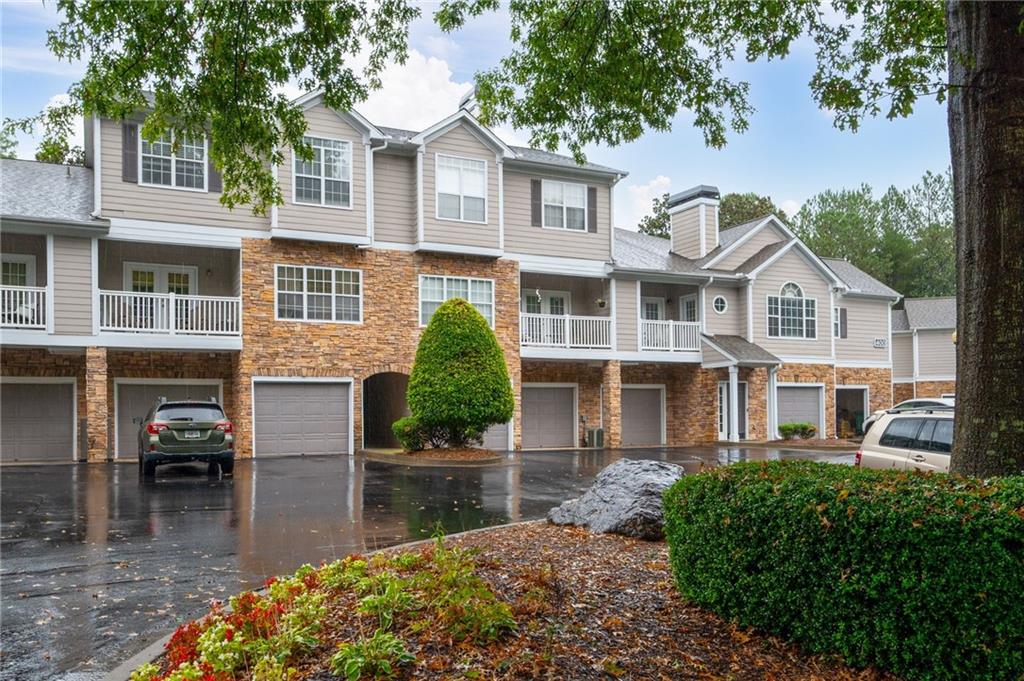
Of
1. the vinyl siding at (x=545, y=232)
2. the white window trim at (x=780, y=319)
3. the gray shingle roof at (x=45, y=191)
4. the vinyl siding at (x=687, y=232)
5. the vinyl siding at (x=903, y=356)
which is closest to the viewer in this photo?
the gray shingle roof at (x=45, y=191)

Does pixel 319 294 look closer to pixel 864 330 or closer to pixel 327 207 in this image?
pixel 327 207

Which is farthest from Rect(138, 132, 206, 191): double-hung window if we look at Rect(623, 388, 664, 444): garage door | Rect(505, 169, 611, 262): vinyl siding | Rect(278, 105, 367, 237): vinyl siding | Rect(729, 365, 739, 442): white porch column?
Rect(729, 365, 739, 442): white porch column

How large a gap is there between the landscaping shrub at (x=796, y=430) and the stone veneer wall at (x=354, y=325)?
33.4ft

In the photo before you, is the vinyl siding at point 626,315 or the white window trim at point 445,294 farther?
the vinyl siding at point 626,315

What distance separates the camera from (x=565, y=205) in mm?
24891

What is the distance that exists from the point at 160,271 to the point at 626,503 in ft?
58.2

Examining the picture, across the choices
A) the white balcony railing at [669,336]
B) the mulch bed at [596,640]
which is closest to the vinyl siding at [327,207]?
the white balcony railing at [669,336]

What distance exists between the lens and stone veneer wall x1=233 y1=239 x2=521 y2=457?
20.5 m

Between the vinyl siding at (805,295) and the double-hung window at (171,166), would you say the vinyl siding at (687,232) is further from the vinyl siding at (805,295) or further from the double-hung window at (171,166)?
the double-hung window at (171,166)

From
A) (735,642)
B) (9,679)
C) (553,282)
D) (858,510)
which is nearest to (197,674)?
(9,679)

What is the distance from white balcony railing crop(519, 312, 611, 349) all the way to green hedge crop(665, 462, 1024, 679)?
1908 cm

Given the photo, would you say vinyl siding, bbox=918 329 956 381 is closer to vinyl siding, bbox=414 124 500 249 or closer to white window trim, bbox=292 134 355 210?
vinyl siding, bbox=414 124 500 249

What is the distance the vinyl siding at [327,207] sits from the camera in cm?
2075

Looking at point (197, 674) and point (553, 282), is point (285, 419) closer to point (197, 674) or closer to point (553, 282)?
point (553, 282)
